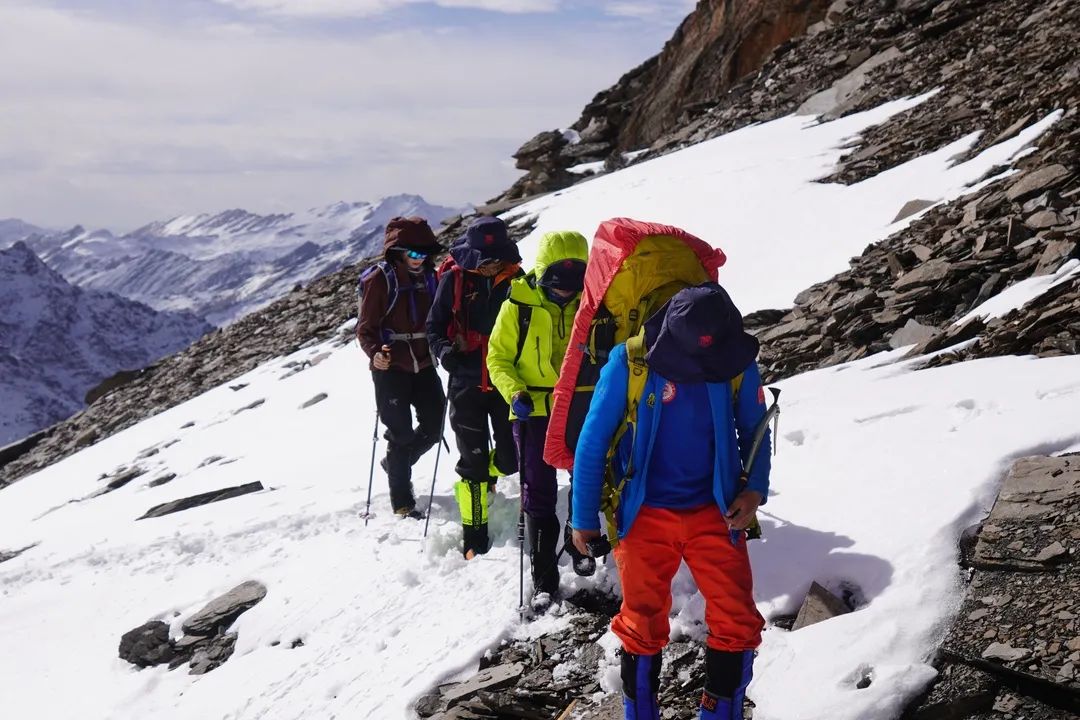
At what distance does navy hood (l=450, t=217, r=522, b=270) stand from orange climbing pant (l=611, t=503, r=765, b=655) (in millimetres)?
3236

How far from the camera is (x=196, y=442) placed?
1833 centimetres

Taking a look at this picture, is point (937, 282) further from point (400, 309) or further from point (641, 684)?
point (641, 684)

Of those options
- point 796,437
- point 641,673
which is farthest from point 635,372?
point 796,437

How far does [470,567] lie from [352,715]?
1.71 meters

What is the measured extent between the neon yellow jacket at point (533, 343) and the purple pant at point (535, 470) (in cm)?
13

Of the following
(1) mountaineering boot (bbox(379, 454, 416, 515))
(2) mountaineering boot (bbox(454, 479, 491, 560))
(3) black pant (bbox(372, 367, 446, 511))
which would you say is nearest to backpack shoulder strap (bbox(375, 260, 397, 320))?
(3) black pant (bbox(372, 367, 446, 511))

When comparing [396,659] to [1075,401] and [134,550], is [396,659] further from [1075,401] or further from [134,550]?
[134,550]

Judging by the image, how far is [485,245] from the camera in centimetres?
677

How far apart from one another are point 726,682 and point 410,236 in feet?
17.7

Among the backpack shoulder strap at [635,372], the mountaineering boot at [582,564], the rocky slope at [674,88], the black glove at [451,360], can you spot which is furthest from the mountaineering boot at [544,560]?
the rocky slope at [674,88]

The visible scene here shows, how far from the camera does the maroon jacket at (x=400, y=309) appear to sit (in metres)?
8.36

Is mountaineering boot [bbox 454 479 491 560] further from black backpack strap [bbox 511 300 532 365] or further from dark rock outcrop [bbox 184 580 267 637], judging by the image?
dark rock outcrop [bbox 184 580 267 637]

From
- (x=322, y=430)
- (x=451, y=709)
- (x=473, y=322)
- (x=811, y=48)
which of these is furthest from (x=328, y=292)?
(x=451, y=709)

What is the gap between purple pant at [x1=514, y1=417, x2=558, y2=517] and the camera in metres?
6.13
